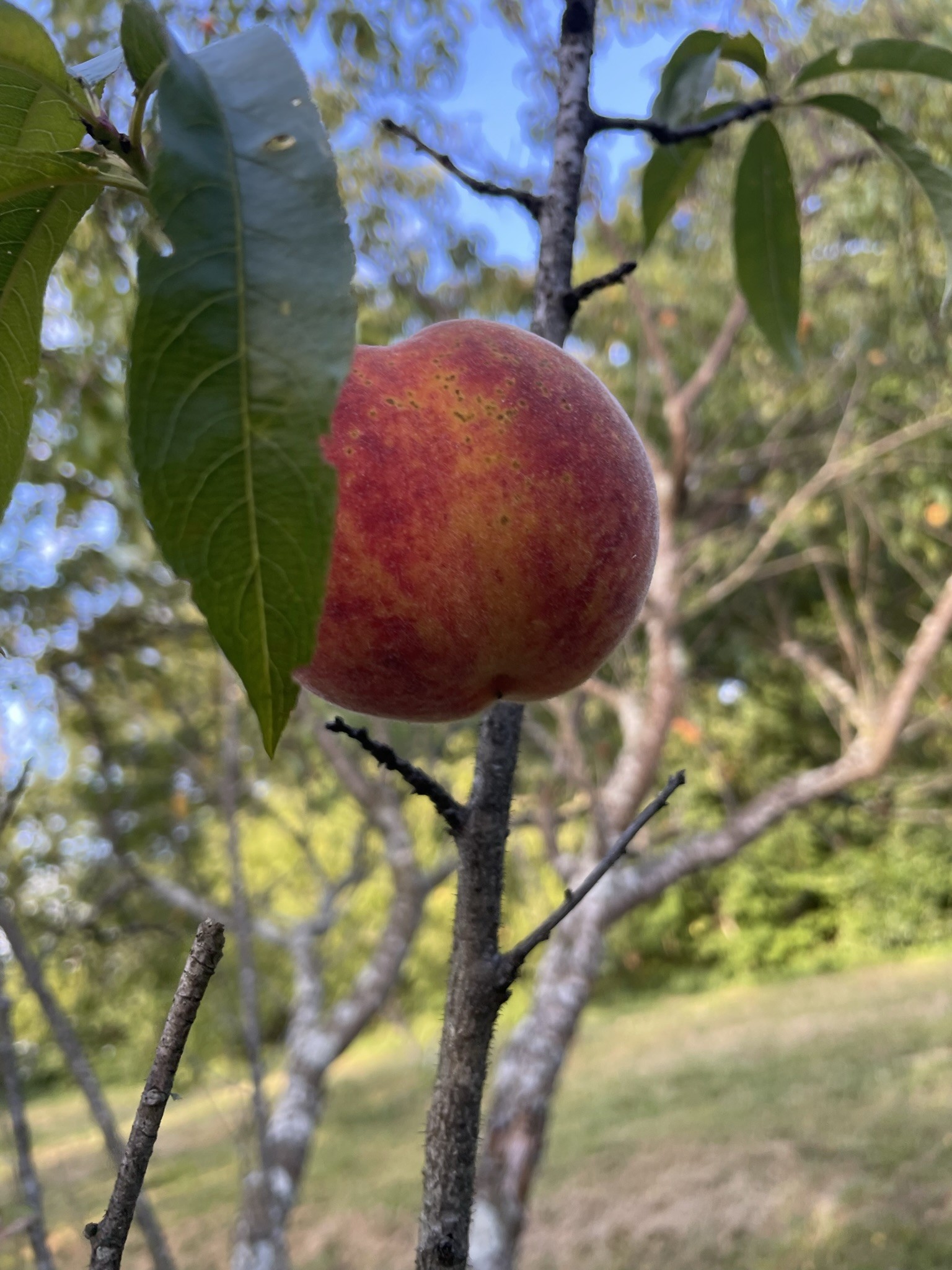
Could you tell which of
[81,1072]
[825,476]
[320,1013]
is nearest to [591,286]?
[81,1072]

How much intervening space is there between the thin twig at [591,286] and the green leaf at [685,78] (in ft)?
0.82

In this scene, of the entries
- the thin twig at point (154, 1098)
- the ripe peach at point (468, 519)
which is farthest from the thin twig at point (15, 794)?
the thin twig at point (154, 1098)

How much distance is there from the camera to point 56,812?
6027 mm

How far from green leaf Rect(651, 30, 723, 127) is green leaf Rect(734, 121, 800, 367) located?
9 centimetres

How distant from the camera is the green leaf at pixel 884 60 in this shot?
3.21ft

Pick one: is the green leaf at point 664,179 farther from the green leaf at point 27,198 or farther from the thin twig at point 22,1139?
the thin twig at point 22,1139

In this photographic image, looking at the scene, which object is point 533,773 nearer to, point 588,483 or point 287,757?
point 287,757

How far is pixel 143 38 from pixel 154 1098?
1.73 ft

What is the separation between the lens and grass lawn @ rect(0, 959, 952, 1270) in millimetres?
4441

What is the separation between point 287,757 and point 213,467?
20.4 ft

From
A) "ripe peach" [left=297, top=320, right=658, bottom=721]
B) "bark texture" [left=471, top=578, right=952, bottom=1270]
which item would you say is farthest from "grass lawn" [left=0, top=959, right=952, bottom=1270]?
"ripe peach" [left=297, top=320, right=658, bottom=721]

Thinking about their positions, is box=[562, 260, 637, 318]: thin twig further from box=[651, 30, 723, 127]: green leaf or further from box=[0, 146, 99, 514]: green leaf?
box=[0, 146, 99, 514]: green leaf

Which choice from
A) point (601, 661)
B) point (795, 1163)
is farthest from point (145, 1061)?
point (601, 661)

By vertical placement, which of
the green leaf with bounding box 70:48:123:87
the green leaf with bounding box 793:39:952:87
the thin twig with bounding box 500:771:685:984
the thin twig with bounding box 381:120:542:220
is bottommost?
the thin twig with bounding box 500:771:685:984
